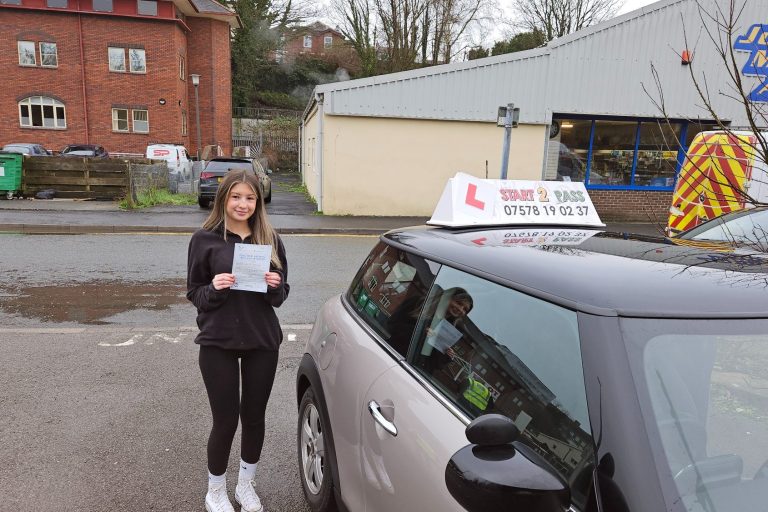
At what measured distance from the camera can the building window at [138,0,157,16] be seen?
29.7 m

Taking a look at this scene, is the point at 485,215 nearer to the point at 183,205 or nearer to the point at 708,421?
the point at 708,421

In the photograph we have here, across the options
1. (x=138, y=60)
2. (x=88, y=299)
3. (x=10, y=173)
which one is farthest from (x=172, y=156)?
(x=88, y=299)

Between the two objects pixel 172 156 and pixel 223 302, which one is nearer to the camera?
pixel 223 302

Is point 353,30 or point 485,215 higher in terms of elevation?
point 353,30

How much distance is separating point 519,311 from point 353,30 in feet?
122

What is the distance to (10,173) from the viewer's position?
15852 mm

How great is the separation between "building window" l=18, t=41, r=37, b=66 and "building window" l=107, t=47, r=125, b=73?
4044 millimetres

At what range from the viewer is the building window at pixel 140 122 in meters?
30.8

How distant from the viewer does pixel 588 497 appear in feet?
3.97

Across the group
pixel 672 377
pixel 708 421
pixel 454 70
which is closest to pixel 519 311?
pixel 672 377

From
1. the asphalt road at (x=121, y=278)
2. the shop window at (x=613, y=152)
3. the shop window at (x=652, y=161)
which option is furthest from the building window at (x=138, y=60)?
the shop window at (x=652, y=161)

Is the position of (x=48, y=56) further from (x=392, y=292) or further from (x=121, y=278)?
(x=392, y=292)

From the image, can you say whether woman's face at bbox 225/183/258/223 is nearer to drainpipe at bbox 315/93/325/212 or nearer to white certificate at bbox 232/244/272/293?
white certificate at bbox 232/244/272/293

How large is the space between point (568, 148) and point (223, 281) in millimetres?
14795
